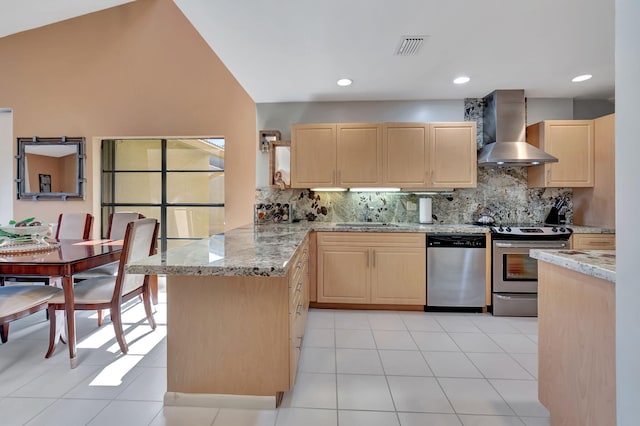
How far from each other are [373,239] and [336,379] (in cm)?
151

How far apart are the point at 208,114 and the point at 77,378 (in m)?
3.65

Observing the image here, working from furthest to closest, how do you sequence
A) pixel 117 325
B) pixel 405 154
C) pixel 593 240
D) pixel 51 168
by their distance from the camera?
pixel 51 168, pixel 405 154, pixel 593 240, pixel 117 325

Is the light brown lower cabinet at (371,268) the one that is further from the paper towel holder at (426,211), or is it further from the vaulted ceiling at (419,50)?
the vaulted ceiling at (419,50)

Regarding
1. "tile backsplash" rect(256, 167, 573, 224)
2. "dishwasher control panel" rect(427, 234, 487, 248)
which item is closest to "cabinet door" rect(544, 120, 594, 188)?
"tile backsplash" rect(256, 167, 573, 224)

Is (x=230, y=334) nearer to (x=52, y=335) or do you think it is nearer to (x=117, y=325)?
(x=117, y=325)

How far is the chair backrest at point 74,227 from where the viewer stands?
11.1ft

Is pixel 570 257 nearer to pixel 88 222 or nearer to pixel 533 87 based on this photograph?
pixel 533 87

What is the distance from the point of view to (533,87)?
10.5 feet

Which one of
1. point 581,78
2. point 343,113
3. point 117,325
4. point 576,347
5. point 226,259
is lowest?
point 117,325

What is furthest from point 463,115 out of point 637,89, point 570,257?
point 637,89

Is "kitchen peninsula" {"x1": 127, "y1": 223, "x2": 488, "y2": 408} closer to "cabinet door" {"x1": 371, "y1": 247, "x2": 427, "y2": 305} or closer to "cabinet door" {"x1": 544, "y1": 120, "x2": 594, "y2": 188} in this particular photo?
"cabinet door" {"x1": 371, "y1": 247, "x2": 427, "y2": 305}

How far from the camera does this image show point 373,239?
3.08 m

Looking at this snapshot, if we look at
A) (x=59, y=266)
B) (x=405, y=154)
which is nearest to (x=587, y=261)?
(x=405, y=154)

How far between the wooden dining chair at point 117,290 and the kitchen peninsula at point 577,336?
8.82ft
